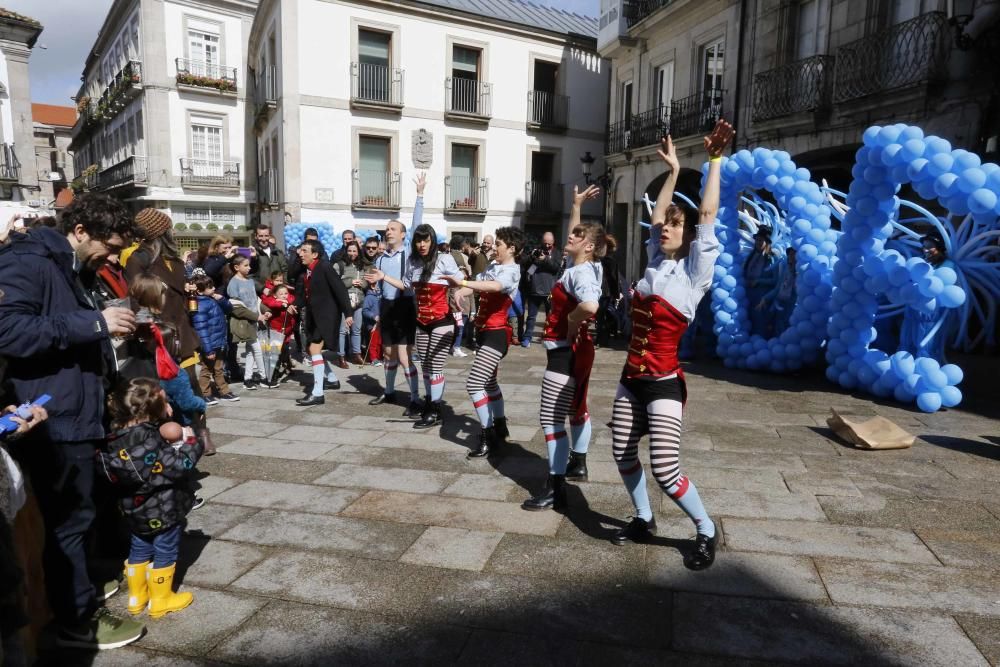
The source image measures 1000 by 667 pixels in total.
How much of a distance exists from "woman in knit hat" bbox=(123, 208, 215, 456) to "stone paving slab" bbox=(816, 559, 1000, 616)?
4213 mm

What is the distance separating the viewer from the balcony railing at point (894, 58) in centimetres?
999

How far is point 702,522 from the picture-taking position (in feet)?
11.6

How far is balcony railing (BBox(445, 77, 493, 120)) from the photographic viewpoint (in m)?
22.2

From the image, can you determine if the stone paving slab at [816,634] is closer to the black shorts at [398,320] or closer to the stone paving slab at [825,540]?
the stone paving slab at [825,540]

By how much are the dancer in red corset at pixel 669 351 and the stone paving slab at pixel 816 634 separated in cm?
43

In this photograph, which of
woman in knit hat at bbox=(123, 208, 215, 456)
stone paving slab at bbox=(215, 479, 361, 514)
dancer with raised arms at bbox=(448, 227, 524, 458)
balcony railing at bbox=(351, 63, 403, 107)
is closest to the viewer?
stone paving slab at bbox=(215, 479, 361, 514)

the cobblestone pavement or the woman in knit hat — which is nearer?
the cobblestone pavement

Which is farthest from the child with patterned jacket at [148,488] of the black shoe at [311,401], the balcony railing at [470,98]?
the balcony railing at [470,98]

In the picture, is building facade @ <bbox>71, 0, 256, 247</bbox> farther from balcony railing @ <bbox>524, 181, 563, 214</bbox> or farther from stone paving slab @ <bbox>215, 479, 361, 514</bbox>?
stone paving slab @ <bbox>215, 479, 361, 514</bbox>

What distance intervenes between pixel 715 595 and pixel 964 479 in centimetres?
278

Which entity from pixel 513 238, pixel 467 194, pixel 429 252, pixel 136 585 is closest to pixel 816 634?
pixel 136 585

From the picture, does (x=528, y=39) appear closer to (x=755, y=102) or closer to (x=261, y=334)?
(x=755, y=102)

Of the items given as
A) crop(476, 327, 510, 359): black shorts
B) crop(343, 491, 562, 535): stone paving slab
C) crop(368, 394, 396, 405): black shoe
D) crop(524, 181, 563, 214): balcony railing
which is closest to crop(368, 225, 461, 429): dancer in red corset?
crop(476, 327, 510, 359): black shorts

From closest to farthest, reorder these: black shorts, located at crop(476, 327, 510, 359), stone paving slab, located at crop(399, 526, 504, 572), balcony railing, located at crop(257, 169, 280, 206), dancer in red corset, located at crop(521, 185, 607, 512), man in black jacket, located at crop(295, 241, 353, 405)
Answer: stone paving slab, located at crop(399, 526, 504, 572)
dancer in red corset, located at crop(521, 185, 607, 512)
black shorts, located at crop(476, 327, 510, 359)
man in black jacket, located at crop(295, 241, 353, 405)
balcony railing, located at crop(257, 169, 280, 206)
